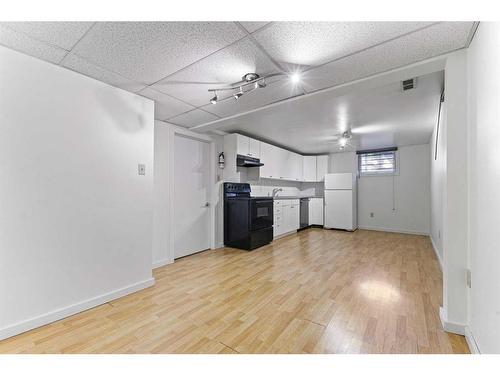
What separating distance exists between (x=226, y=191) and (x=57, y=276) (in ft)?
8.86

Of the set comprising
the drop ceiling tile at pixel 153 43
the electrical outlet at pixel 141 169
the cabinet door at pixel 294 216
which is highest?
the drop ceiling tile at pixel 153 43

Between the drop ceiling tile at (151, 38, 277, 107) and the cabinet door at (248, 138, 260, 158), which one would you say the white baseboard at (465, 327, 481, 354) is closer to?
the drop ceiling tile at (151, 38, 277, 107)

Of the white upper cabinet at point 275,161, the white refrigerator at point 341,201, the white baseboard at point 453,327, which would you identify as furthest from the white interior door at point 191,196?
the white refrigerator at point 341,201

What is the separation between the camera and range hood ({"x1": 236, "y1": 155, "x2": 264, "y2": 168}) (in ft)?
13.6

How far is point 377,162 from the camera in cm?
597

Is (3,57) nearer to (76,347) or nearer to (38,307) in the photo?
(38,307)

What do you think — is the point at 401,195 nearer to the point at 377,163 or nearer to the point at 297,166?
the point at 377,163

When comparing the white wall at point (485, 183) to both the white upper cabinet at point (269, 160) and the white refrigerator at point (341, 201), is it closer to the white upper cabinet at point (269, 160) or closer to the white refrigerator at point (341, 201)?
the white upper cabinet at point (269, 160)

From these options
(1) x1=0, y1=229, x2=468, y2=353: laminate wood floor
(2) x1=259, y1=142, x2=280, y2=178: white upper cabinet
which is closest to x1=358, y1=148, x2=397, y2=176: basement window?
(2) x1=259, y1=142, x2=280, y2=178: white upper cabinet

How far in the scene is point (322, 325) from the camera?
1.71 meters

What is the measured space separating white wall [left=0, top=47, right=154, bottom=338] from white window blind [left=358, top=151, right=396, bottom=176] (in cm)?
588

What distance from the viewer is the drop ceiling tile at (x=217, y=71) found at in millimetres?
1626

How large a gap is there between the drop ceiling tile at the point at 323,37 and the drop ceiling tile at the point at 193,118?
154cm

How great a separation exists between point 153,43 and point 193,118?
1.61 metres
